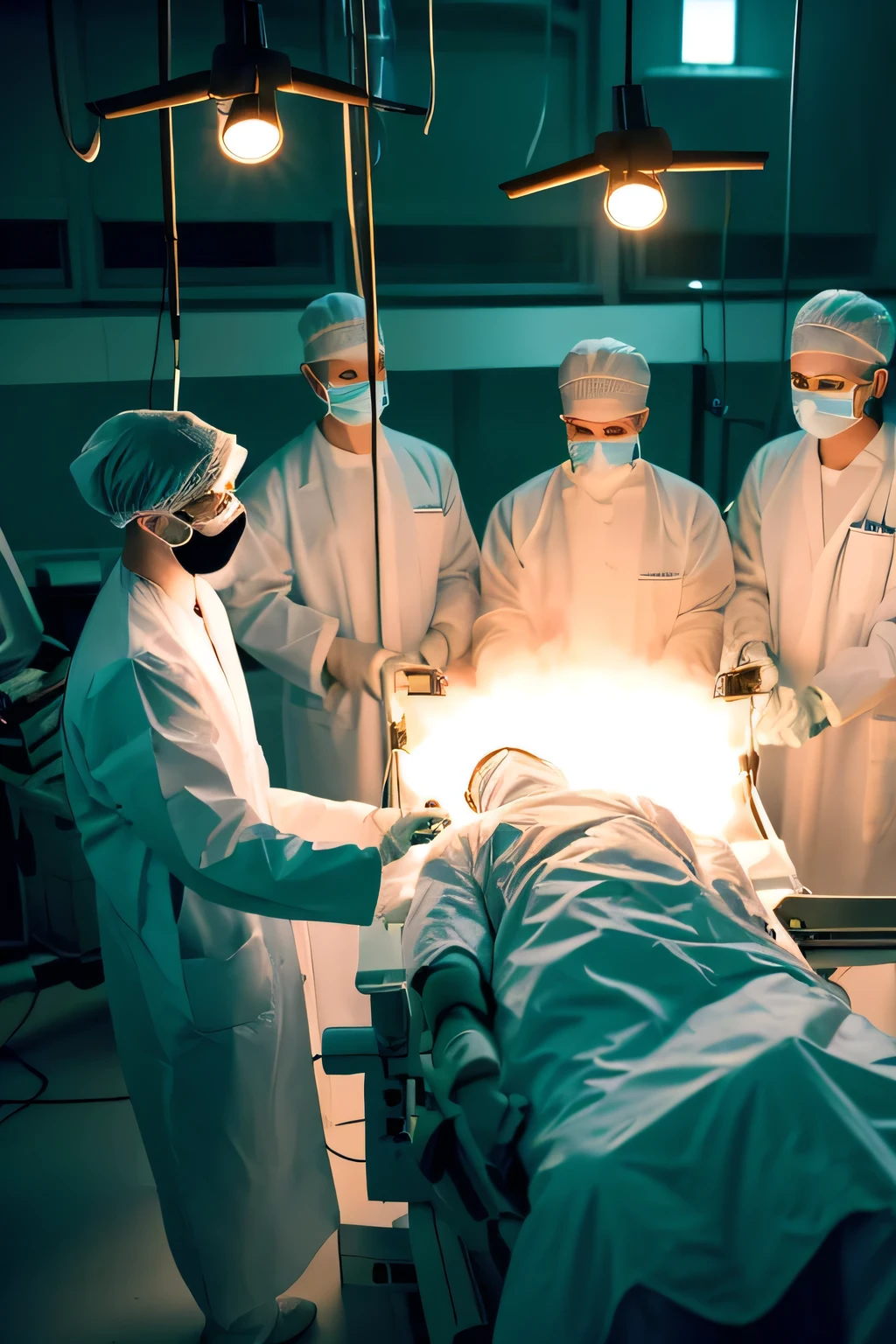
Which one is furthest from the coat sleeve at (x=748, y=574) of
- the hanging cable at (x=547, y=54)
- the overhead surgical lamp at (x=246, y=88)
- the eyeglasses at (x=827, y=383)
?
the overhead surgical lamp at (x=246, y=88)

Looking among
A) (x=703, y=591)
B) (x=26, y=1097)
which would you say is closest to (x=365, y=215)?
(x=703, y=591)

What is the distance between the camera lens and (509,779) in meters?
2.41

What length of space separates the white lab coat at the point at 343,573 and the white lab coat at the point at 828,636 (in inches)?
34.6

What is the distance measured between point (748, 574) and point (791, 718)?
1.77 feet

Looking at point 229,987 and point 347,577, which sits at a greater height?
point 347,577

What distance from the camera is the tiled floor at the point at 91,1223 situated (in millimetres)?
2219

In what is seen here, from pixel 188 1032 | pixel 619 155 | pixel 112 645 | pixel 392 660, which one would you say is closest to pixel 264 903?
pixel 188 1032

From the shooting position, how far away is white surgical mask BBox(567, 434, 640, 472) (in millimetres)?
2896

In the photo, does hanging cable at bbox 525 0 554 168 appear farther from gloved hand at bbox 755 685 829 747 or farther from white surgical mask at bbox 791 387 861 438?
gloved hand at bbox 755 685 829 747

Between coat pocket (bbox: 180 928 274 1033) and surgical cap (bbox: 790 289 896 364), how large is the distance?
209 centimetres

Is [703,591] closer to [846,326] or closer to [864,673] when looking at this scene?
[864,673]

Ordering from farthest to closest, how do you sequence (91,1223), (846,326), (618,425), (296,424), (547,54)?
(296,424) < (547,54) < (618,425) < (846,326) < (91,1223)

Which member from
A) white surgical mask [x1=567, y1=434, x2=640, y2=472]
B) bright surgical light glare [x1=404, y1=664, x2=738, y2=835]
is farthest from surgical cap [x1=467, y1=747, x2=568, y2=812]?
white surgical mask [x1=567, y1=434, x2=640, y2=472]

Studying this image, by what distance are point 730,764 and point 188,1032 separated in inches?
59.5
